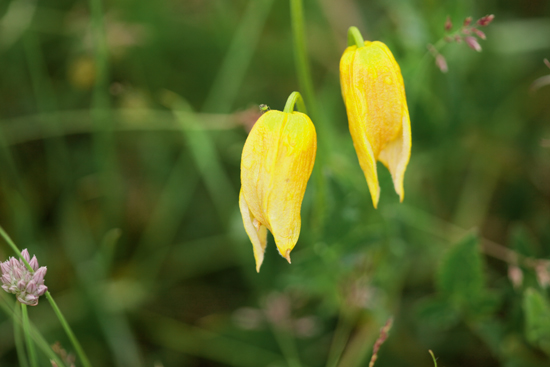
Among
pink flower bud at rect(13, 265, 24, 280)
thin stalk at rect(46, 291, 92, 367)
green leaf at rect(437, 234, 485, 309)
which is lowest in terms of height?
green leaf at rect(437, 234, 485, 309)

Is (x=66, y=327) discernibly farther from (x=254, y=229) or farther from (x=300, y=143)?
(x=300, y=143)

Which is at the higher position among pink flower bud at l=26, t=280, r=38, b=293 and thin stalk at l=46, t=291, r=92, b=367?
pink flower bud at l=26, t=280, r=38, b=293

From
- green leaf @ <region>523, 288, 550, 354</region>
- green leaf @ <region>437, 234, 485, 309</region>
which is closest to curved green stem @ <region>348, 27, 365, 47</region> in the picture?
green leaf @ <region>437, 234, 485, 309</region>

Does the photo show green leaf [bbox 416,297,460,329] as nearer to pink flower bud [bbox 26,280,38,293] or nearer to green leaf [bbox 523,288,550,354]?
green leaf [bbox 523,288,550,354]

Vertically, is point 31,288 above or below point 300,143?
below

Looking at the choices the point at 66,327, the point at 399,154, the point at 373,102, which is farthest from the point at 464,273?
the point at 66,327

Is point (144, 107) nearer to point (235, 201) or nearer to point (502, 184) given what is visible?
point (235, 201)

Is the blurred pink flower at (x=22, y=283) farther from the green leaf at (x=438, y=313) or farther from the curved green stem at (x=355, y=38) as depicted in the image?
the green leaf at (x=438, y=313)

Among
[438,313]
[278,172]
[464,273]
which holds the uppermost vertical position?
[278,172]
